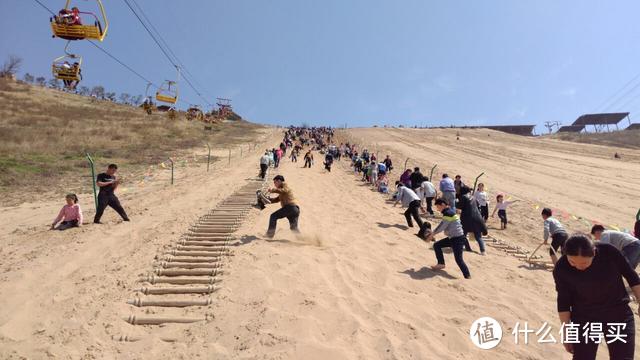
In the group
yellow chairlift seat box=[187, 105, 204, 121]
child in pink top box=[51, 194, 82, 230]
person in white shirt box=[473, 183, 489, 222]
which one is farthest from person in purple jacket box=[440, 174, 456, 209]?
yellow chairlift seat box=[187, 105, 204, 121]

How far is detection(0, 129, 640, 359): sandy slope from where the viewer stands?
4.42m

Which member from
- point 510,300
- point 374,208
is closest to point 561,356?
point 510,300

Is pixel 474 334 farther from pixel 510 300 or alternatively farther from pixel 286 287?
pixel 286 287

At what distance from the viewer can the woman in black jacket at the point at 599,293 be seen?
3074mm

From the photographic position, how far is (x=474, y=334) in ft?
16.2

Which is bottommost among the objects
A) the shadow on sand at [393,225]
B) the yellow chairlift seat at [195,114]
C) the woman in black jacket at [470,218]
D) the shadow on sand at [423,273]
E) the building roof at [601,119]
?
the shadow on sand at [423,273]

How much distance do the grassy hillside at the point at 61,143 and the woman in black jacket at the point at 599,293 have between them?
52.0 ft

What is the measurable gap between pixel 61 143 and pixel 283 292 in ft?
83.9

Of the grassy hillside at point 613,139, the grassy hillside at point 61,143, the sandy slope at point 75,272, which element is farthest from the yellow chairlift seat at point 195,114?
the grassy hillside at point 613,139

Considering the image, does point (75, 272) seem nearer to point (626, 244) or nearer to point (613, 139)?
point (626, 244)

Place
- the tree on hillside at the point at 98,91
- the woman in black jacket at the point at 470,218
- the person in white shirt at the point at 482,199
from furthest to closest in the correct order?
the tree on hillside at the point at 98,91 → the person in white shirt at the point at 482,199 → the woman in black jacket at the point at 470,218

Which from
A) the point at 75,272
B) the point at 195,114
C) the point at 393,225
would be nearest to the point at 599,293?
the point at 75,272

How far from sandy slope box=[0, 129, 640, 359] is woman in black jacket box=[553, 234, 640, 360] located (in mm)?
1499

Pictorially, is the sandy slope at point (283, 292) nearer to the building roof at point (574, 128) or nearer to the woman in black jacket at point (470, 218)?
the woman in black jacket at point (470, 218)
